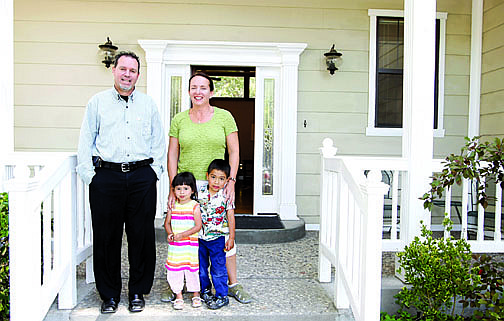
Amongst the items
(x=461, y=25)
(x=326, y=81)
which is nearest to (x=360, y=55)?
(x=326, y=81)

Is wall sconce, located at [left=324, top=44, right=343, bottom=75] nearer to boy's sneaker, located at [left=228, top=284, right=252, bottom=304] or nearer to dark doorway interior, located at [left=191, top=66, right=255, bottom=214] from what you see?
boy's sneaker, located at [left=228, top=284, right=252, bottom=304]

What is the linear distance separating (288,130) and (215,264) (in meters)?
2.70

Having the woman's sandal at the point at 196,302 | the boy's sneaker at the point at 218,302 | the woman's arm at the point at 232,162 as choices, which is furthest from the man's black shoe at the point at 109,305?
the woman's arm at the point at 232,162

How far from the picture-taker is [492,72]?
16.4 ft

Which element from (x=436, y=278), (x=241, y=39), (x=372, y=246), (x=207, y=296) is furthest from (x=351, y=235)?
(x=241, y=39)

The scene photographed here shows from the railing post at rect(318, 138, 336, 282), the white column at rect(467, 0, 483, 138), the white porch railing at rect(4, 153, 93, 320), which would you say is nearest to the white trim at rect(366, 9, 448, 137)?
the white column at rect(467, 0, 483, 138)

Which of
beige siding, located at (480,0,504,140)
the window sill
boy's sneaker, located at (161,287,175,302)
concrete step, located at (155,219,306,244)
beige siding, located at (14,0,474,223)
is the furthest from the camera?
the window sill

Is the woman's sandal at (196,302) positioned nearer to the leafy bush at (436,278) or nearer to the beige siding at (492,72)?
the leafy bush at (436,278)

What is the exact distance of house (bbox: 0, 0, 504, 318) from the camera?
502 centimetres

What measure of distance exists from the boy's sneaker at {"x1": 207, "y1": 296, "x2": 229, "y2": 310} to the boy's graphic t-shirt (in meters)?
0.40

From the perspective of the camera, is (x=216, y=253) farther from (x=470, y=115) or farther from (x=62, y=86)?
(x=470, y=115)

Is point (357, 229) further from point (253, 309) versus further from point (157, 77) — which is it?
point (157, 77)

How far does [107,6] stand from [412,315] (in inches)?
182

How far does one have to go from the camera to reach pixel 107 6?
16.5 feet
